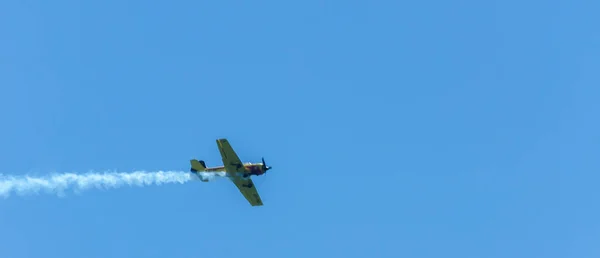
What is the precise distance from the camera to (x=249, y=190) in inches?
4210

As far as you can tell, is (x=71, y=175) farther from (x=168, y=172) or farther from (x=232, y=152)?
(x=232, y=152)

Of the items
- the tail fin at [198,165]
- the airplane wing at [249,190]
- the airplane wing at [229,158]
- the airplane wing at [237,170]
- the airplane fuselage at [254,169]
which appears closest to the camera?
the airplane wing at [229,158]

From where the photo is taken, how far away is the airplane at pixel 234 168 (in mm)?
100062

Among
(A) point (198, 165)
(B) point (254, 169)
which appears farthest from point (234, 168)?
(A) point (198, 165)

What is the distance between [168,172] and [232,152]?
8.66m

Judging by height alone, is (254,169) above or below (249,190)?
below

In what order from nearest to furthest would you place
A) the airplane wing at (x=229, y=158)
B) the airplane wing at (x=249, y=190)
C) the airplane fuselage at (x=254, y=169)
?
the airplane wing at (x=229, y=158), the airplane fuselage at (x=254, y=169), the airplane wing at (x=249, y=190)

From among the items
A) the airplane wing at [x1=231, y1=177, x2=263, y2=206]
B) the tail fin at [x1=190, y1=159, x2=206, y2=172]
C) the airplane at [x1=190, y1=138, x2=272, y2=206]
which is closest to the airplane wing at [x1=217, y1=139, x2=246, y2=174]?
the airplane at [x1=190, y1=138, x2=272, y2=206]

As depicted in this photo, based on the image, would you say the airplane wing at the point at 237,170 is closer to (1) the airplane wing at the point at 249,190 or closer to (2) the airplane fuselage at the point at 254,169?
(1) the airplane wing at the point at 249,190

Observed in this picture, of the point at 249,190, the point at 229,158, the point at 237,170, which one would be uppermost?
the point at 249,190

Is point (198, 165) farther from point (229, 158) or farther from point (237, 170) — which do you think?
point (229, 158)

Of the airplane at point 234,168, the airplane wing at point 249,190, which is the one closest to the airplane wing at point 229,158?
the airplane at point 234,168

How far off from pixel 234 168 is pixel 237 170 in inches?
18.0

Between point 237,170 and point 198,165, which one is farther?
point 198,165
